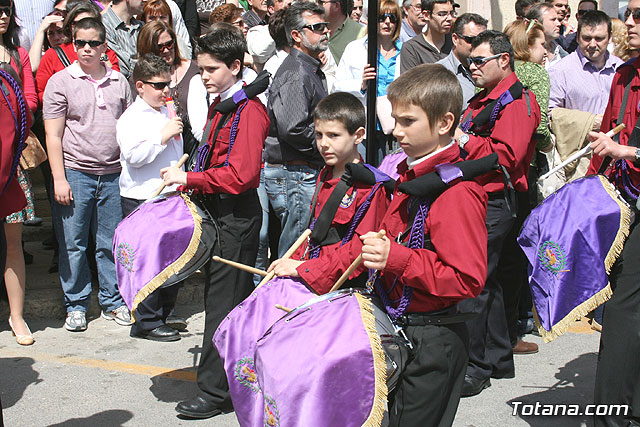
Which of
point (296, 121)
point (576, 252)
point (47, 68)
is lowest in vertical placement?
point (576, 252)

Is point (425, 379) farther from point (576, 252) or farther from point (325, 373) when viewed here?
point (576, 252)

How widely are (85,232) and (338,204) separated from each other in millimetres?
3190

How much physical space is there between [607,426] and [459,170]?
192 cm

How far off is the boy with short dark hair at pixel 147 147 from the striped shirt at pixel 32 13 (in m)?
2.05

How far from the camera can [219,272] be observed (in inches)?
183

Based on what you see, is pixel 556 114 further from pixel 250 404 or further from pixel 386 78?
pixel 250 404

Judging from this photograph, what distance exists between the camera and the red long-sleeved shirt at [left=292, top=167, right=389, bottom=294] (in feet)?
11.3

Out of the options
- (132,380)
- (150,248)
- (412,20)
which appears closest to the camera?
(150,248)

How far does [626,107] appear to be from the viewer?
4.42 m

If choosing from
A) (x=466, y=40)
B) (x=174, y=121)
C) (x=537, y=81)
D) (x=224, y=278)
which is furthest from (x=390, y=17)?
(x=224, y=278)

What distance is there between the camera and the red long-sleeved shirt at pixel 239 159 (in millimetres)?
4391

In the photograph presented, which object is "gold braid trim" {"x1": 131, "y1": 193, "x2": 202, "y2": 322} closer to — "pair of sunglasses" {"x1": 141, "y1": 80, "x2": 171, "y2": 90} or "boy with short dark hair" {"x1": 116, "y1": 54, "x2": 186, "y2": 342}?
"boy with short dark hair" {"x1": 116, "y1": 54, "x2": 186, "y2": 342}

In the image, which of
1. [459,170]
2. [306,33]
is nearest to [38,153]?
[306,33]

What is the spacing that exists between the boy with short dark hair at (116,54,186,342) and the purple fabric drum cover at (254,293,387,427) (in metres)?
3.29
